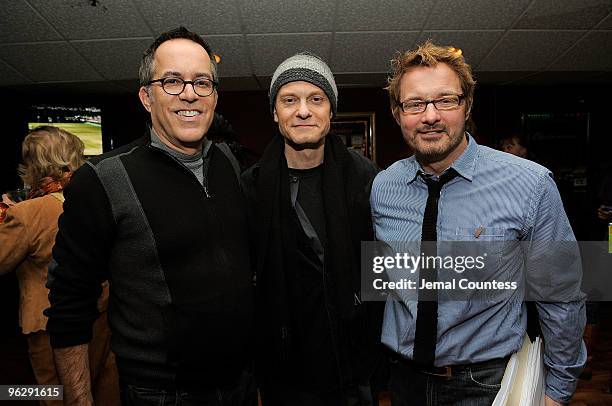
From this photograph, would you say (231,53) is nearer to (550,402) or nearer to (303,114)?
(303,114)

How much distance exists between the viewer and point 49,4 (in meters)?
3.51

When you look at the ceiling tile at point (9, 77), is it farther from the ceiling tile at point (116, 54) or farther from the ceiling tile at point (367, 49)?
the ceiling tile at point (367, 49)

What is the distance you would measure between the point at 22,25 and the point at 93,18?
0.73 meters

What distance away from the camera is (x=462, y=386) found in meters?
1.32

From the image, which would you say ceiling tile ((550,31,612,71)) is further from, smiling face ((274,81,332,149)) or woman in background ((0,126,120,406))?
woman in background ((0,126,120,406))

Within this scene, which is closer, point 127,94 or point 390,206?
point 390,206

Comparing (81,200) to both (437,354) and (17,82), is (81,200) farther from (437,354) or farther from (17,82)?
(17,82)

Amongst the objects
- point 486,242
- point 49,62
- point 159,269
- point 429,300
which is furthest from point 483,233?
point 49,62

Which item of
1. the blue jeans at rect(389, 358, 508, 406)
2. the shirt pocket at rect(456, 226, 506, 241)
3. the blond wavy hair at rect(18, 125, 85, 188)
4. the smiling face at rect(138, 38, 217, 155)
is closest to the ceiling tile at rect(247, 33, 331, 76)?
the blond wavy hair at rect(18, 125, 85, 188)

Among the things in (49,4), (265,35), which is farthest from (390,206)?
(49,4)

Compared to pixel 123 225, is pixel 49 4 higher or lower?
higher

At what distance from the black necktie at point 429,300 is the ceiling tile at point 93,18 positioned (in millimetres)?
3362

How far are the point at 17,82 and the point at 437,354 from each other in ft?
20.0

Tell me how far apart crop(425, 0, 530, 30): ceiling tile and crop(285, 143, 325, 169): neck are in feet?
8.77
